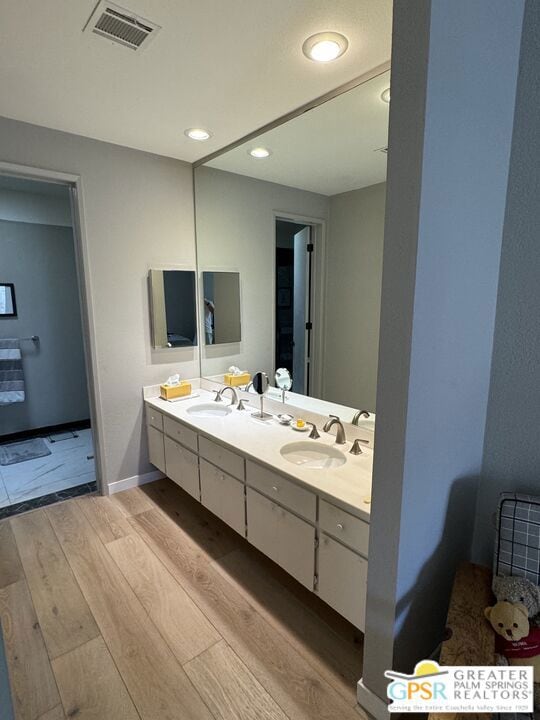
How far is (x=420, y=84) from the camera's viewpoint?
936 mm

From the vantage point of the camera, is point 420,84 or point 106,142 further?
point 106,142

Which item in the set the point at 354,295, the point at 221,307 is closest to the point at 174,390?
the point at 221,307

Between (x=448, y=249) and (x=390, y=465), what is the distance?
671 millimetres

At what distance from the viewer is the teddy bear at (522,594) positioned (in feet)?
3.58

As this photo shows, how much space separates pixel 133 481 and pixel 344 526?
211 centimetres

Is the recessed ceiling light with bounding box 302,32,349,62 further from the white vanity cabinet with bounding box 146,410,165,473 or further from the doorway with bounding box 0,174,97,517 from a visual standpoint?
the doorway with bounding box 0,174,97,517

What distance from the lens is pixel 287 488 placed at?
1.67 meters

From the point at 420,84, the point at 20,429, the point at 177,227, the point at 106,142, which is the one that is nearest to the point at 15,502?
the point at 20,429

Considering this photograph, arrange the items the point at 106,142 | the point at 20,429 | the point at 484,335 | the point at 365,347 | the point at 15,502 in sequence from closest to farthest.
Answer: the point at 484,335 < the point at 365,347 < the point at 106,142 < the point at 15,502 < the point at 20,429

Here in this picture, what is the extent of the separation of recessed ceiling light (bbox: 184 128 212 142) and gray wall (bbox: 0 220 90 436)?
7.50 feet

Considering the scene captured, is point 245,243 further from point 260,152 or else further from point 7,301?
point 7,301

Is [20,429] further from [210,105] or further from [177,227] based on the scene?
[210,105]

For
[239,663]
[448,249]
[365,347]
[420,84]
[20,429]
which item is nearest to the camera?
[420,84]

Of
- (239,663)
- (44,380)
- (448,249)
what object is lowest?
(239,663)
